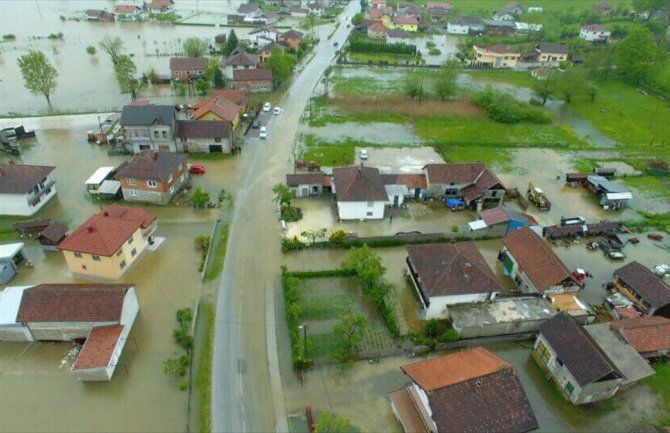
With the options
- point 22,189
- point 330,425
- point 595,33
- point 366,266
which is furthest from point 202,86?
point 595,33

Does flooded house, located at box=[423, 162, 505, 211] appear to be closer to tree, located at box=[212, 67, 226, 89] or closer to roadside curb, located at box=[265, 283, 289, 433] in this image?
roadside curb, located at box=[265, 283, 289, 433]

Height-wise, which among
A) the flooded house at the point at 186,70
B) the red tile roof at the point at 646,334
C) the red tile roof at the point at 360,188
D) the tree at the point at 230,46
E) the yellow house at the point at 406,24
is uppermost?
the yellow house at the point at 406,24

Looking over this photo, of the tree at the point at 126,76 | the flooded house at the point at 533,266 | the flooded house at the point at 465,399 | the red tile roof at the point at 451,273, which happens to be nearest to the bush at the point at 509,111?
the flooded house at the point at 533,266

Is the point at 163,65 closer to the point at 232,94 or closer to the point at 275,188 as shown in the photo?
the point at 232,94

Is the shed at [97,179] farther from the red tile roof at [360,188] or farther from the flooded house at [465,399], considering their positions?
the flooded house at [465,399]

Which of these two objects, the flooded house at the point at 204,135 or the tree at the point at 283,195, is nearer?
the tree at the point at 283,195

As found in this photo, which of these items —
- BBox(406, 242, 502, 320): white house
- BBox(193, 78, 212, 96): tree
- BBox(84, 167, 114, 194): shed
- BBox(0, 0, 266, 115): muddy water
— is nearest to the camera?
BBox(406, 242, 502, 320): white house

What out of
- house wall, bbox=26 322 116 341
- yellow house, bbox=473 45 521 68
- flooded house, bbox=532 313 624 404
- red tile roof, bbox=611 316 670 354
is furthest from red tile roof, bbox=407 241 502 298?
yellow house, bbox=473 45 521 68
